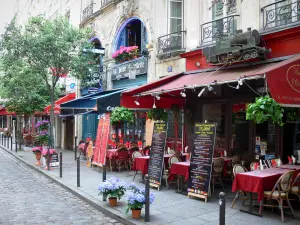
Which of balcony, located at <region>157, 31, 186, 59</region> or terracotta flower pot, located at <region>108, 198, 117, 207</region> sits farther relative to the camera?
balcony, located at <region>157, 31, 186, 59</region>

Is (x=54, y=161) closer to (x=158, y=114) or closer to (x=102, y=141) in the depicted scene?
(x=102, y=141)

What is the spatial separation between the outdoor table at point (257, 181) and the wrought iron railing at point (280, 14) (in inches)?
151

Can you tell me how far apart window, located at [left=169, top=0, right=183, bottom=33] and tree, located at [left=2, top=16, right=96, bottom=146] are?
4424 mm

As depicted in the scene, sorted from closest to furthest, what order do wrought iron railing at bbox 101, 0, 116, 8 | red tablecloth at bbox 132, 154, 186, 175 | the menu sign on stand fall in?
the menu sign on stand < red tablecloth at bbox 132, 154, 186, 175 < wrought iron railing at bbox 101, 0, 116, 8

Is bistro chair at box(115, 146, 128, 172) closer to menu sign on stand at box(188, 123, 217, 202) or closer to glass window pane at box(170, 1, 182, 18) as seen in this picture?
menu sign on stand at box(188, 123, 217, 202)

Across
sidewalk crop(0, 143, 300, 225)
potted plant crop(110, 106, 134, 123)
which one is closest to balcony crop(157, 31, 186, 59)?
potted plant crop(110, 106, 134, 123)

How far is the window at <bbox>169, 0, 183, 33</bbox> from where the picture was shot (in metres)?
14.2

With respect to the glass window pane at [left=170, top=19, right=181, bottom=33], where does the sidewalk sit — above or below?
below

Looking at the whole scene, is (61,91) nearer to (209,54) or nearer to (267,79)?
(209,54)

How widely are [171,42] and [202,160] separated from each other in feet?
21.5

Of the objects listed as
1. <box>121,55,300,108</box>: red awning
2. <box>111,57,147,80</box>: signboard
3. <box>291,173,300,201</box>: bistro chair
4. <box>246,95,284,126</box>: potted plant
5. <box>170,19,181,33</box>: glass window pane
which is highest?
<box>170,19,181,33</box>: glass window pane

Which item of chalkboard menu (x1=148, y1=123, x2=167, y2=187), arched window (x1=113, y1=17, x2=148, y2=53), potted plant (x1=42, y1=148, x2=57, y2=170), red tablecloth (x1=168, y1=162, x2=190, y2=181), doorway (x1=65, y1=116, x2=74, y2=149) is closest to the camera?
red tablecloth (x1=168, y1=162, x2=190, y2=181)

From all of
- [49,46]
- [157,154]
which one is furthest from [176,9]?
[157,154]

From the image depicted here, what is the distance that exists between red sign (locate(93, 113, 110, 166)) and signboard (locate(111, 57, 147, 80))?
287 cm
